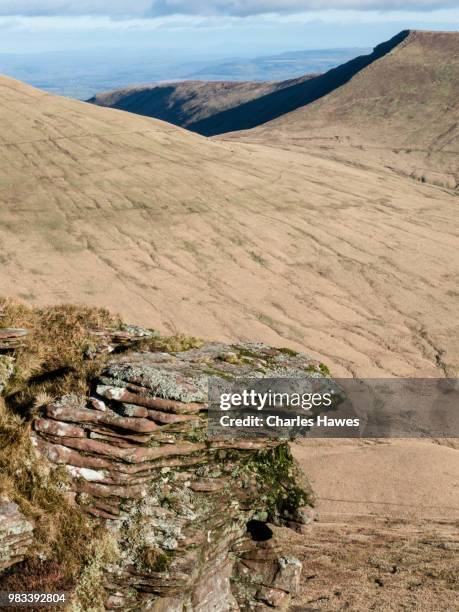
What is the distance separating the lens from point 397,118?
→ 7900 centimetres

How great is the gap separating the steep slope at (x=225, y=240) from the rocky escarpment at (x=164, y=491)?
15380 millimetres

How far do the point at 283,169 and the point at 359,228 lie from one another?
46.2 ft

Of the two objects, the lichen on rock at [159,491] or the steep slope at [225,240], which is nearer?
the lichen on rock at [159,491]

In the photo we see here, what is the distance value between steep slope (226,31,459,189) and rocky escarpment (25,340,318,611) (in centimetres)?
5376

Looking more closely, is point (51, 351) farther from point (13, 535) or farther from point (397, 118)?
point (397, 118)

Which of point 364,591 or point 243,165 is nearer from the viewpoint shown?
point 364,591

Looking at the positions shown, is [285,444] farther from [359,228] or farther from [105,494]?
[359,228]

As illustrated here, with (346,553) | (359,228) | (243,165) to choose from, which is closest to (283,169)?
(243,165)

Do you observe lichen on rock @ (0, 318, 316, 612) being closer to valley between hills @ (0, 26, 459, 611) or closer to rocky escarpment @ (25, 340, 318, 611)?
rocky escarpment @ (25, 340, 318, 611)

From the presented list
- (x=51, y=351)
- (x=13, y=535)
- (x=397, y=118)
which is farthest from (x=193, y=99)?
(x=13, y=535)

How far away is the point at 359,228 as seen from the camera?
39.8m

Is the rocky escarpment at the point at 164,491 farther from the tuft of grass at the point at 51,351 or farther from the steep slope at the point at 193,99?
the steep slope at the point at 193,99

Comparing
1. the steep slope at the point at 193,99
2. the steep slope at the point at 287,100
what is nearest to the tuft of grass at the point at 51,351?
the steep slope at the point at 287,100

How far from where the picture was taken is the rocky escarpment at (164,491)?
7.86 meters
